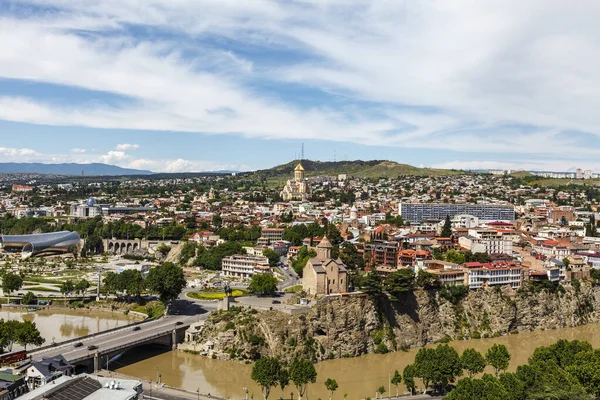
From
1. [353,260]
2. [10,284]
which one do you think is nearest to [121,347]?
[10,284]

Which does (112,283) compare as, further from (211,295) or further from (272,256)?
(272,256)

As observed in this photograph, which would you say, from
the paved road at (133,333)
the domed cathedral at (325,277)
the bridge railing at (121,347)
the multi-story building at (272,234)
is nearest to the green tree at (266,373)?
the bridge railing at (121,347)

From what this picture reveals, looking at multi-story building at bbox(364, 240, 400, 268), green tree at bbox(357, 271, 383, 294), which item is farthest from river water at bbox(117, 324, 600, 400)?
multi-story building at bbox(364, 240, 400, 268)

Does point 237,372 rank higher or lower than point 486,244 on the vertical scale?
lower

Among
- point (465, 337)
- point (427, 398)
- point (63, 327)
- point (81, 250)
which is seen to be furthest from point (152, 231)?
point (427, 398)

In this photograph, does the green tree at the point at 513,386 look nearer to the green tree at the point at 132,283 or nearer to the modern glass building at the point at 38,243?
the green tree at the point at 132,283

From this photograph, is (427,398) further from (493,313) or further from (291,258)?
(291,258)
